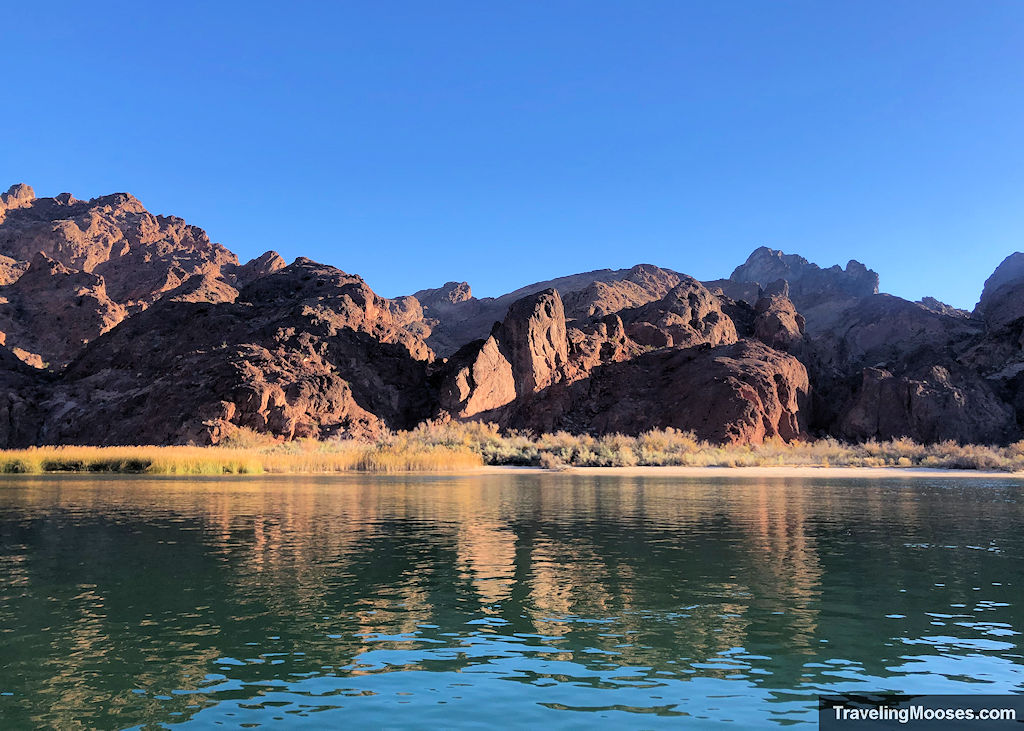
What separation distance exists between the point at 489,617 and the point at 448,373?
66978 millimetres

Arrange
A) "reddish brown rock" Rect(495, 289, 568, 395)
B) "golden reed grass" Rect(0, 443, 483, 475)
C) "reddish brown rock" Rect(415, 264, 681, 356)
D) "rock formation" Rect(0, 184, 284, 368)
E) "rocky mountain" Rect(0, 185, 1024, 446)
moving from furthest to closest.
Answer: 1. "reddish brown rock" Rect(415, 264, 681, 356)
2. "rock formation" Rect(0, 184, 284, 368)
3. "reddish brown rock" Rect(495, 289, 568, 395)
4. "rocky mountain" Rect(0, 185, 1024, 446)
5. "golden reed grass" Rect(0, 443, 483, 475)

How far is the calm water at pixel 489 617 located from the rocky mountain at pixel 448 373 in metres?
49.8

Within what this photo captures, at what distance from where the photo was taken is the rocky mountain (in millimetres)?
69562

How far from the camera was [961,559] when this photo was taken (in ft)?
47.8

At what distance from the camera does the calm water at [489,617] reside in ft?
23.3

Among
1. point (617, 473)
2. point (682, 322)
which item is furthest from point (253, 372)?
point (682, 322)

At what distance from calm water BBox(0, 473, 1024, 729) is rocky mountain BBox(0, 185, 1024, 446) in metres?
49.8

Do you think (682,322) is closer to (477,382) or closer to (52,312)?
(477,382)

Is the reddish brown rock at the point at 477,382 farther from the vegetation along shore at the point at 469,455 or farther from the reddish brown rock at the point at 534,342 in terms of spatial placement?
the vegetation along shore at the point at 469,455

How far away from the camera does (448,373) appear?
7700 cm

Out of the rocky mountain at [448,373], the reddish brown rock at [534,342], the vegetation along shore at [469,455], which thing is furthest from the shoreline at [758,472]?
the reddish brown rock at [534,342]

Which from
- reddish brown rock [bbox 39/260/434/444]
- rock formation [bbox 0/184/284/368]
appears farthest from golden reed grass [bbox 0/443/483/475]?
rock formation [bbox 0/184/284/368]

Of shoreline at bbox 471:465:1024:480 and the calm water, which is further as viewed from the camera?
shoreline at bbox 471:465:1024:480

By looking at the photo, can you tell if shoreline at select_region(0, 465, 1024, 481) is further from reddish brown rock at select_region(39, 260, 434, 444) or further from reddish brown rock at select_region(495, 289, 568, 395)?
reddish brown rock at select_region(495, 289, 568, 395)
